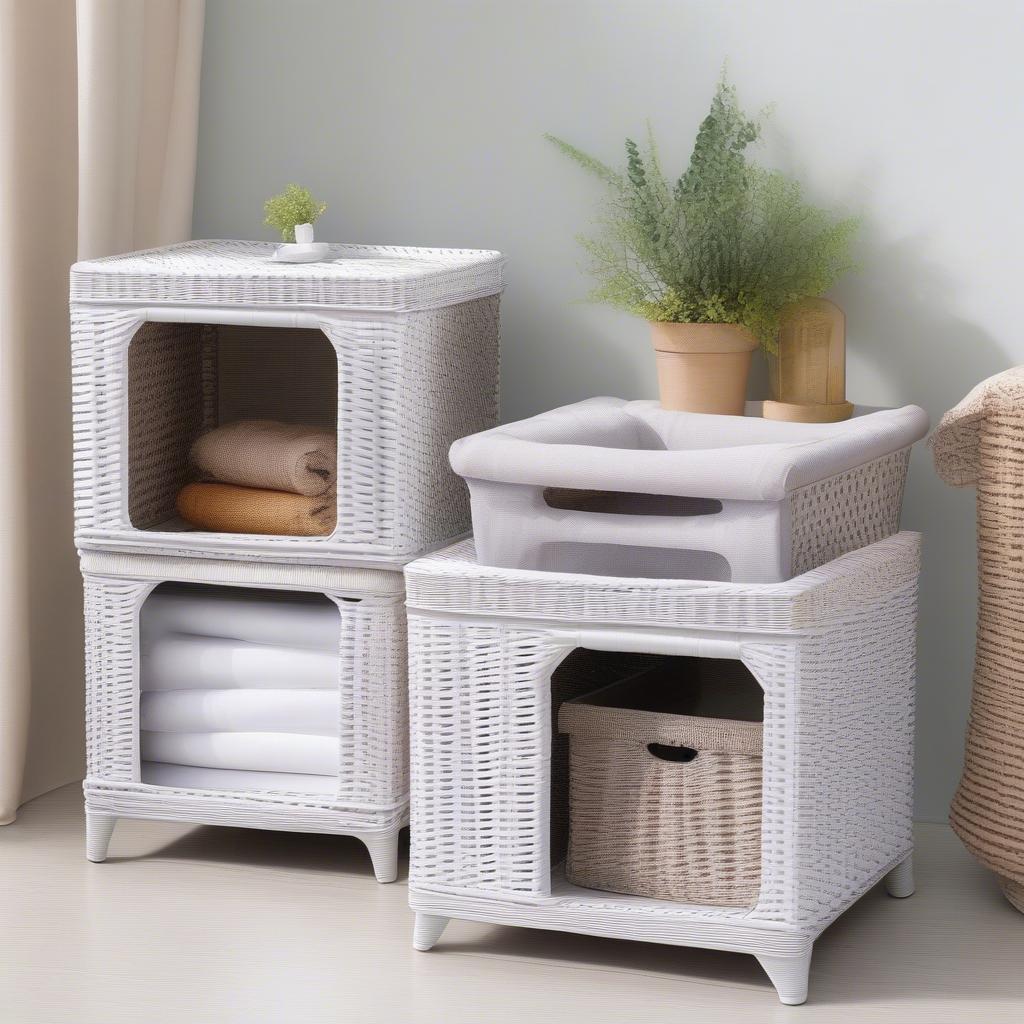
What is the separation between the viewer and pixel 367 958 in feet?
6.24

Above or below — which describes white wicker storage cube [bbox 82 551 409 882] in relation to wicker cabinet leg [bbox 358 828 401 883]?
above

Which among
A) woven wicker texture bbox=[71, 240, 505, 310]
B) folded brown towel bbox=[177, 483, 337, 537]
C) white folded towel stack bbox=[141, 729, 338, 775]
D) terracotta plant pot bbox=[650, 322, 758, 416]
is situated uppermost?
woven wicker texture bbox=[71, 240, 505, 310]

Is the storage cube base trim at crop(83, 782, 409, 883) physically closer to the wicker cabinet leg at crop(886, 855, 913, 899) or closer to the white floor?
the white floor

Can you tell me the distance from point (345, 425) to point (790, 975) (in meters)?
0.79

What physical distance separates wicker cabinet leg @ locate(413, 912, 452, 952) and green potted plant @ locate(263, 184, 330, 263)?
2.69 ft

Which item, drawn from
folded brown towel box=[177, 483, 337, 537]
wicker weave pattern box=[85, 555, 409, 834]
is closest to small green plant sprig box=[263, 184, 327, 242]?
folded brown towel box=[177, 483, 337, 537]

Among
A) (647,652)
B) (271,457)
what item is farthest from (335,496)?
(647,652)

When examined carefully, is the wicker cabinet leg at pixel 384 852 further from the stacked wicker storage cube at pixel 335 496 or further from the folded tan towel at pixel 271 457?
the folded tan towel at pixel 271 457

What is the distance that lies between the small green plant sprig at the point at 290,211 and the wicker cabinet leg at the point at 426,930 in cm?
88

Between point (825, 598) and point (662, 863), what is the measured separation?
0.35 meters

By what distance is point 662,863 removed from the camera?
6.16 feet

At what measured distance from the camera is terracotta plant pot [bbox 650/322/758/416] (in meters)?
2.14

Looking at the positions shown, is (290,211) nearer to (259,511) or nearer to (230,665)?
(259,511)

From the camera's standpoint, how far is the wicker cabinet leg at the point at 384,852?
6.92ft
